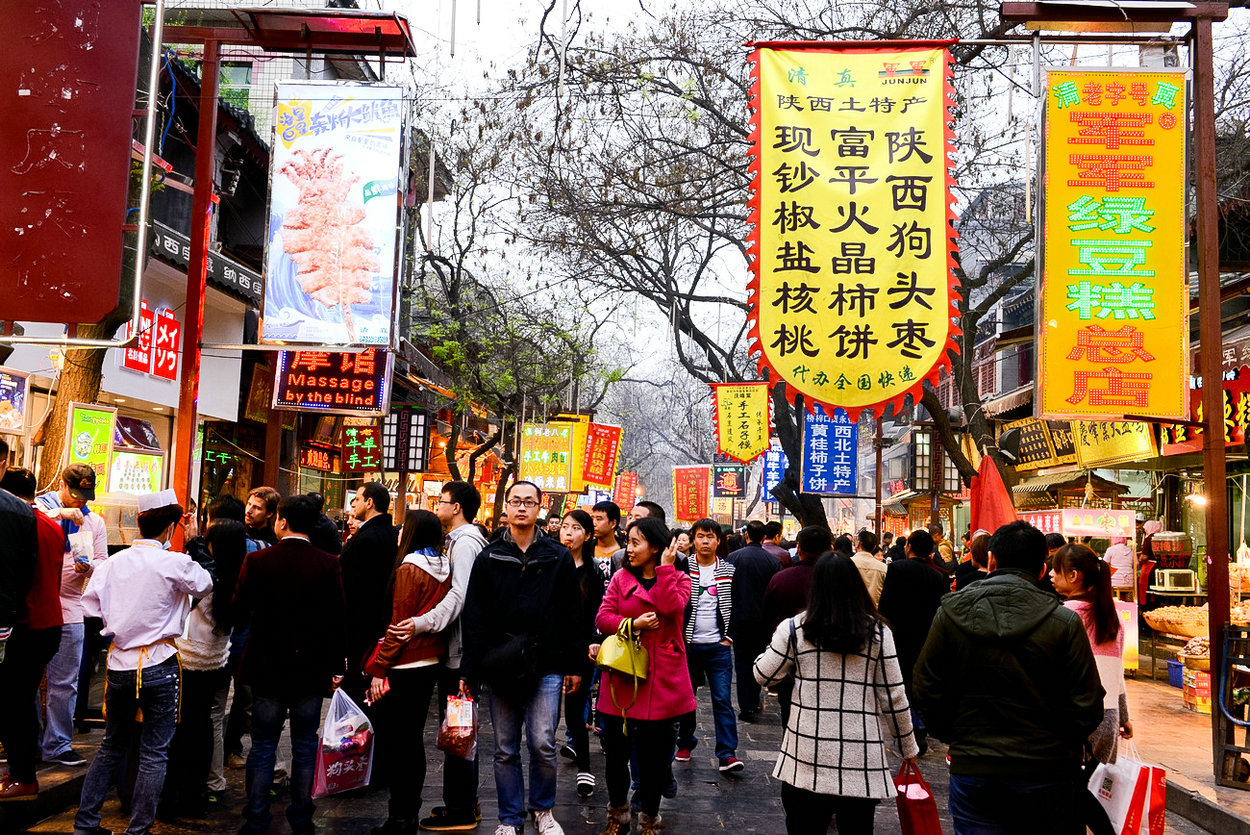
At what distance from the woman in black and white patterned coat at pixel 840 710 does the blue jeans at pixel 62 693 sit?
5013 mm

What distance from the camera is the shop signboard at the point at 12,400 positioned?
361 inches

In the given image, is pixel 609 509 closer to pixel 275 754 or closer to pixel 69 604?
pixel 275 754

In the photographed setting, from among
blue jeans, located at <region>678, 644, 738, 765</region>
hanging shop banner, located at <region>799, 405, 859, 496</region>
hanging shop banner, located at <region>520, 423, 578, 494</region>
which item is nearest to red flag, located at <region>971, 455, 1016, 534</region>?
blue jeans, located at <region>678, 644, 738, 765</region>

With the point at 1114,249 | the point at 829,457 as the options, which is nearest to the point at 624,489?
the point at 829,457

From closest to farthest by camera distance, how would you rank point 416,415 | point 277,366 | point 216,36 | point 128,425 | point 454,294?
point 216,36 → point 128,425 → point 277,366 → point 416,415 → point 454,294

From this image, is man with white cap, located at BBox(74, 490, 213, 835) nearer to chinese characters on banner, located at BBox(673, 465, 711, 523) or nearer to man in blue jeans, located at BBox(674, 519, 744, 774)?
man in blue jeans, located at BBox(674, 519, 744, 774)

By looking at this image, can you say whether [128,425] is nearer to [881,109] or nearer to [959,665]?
[881,109]

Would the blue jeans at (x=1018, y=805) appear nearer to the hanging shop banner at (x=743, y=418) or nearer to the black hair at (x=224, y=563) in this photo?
the black hair at (x=224, y=563)

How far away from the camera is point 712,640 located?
8.55 metres

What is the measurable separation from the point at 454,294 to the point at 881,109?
17.2m

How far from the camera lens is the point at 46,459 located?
8.73m

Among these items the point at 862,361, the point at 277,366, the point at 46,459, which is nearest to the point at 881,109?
the point at 862,361

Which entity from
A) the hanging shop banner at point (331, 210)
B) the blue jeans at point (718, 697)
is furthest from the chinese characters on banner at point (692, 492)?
the blue jeans at point (718, 697)

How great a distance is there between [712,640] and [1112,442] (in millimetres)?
8553
